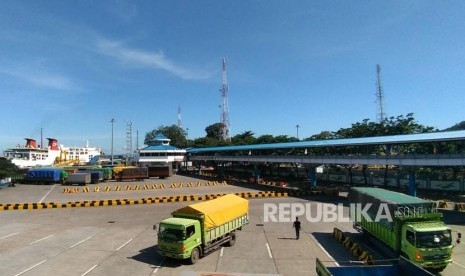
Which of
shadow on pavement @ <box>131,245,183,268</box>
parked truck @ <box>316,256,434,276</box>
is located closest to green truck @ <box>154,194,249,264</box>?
shadow on pavement @ <box>131,245,183,268</box>

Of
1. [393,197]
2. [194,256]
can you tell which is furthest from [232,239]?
[393,197]

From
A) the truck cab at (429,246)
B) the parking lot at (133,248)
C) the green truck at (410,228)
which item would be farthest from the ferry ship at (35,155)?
the truck cab at (429,246)

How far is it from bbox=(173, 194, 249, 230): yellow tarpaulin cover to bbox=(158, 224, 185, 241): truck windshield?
1.78 meters

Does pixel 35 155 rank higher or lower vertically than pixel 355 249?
higher

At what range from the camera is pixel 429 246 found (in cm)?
1886

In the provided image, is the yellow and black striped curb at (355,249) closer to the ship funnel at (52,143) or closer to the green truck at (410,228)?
the green truck at (410,228)

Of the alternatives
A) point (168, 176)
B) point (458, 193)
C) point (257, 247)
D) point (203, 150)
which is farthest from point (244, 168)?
point (257, 247)

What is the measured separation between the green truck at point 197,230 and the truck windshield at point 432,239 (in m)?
11.3

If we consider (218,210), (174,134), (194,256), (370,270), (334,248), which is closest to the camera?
(370,270)

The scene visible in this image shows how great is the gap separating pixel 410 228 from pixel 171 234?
1287 cm

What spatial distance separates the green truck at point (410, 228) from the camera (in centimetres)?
1881

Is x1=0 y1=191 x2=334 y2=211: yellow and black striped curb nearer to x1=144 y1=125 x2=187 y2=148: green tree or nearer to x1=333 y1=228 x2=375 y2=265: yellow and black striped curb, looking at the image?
x1=333 y1=228 x2=375 y2=265: yellow and black striped curb

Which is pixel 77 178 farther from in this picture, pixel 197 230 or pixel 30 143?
pixel 30 143

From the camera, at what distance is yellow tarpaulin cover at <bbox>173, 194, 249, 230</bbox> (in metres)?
22.5
